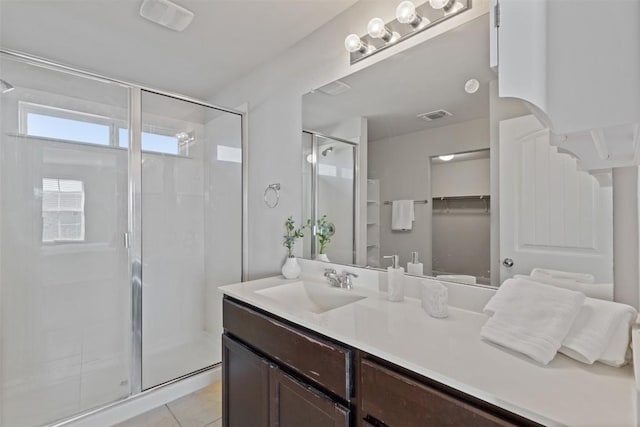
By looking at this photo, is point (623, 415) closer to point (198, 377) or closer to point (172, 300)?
point (198, 377)

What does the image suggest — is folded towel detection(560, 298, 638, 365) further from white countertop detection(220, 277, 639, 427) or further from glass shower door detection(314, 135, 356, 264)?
glass shower door detection(314, 135, 356, 264)

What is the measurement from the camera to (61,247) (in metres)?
2.15

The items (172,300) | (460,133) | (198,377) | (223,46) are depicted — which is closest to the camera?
(460,133)

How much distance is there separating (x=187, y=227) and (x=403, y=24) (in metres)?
2.25

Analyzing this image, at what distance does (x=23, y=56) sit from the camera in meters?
1.62

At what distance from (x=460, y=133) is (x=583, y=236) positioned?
0.57 metres

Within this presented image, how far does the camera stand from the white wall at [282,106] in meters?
1.67

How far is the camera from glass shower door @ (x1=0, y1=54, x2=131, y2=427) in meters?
1.92

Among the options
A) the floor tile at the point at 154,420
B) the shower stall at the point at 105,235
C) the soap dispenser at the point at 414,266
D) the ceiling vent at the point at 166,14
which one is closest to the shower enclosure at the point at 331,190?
the soap dispenser at the point at 414,266

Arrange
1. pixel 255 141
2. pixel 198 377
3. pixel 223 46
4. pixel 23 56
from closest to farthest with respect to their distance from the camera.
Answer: pixel 23 56 < pixel 223 46 < pixel 198 377 < pixel 255 141

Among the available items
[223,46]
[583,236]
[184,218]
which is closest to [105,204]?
[184,218]

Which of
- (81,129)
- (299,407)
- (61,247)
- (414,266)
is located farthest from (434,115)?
(61,247)

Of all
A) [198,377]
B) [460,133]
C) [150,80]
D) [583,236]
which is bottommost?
[198,377]

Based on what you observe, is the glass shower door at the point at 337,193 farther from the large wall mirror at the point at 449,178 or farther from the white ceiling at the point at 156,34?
the white ceiling at the point at 156,34
